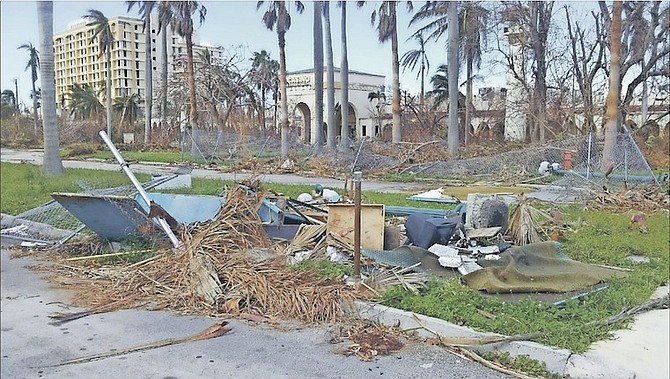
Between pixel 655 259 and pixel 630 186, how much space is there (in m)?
6.25

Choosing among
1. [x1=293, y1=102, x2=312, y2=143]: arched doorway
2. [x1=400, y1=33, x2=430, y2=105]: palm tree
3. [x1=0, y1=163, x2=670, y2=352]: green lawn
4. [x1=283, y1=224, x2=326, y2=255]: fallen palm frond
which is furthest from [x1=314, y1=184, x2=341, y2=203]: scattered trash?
[x1=293, y1=102, x2=312, y2=143]: arched doorway

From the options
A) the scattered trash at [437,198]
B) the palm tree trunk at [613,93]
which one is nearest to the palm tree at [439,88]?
the palm tree trunk at [613,93]

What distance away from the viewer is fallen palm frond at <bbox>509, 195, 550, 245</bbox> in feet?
21.8

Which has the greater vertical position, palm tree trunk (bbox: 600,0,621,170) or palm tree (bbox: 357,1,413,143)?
palm tree (bbox: 357,1,413,143)

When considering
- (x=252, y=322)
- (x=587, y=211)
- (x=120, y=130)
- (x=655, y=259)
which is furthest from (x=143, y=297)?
(x=120, y=130)

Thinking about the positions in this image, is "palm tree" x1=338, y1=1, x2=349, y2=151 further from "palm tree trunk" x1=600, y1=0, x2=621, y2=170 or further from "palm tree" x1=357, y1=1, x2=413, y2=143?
"palm tree trunk" x1=600, y1=0, x2=621, y2=170

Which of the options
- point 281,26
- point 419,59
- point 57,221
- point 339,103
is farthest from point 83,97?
point 419,59

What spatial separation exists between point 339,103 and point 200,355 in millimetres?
24736

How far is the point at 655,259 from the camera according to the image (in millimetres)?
6258

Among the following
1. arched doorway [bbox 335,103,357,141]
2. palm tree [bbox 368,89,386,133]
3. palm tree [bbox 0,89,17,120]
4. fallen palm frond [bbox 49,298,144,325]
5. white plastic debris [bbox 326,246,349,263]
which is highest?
palm tree [bbox 368,89,386,133]

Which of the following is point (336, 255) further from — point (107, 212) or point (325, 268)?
point (107, 212)

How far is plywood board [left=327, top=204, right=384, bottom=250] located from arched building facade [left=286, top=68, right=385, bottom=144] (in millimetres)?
20531

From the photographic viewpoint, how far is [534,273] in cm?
527

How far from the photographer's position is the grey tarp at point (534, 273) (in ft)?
16.2
